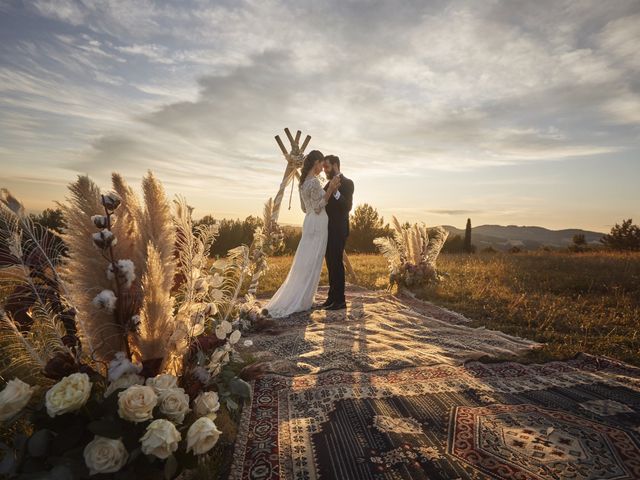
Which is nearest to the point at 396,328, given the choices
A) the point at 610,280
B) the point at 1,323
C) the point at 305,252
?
the point at 305,252

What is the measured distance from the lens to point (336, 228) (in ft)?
22.5

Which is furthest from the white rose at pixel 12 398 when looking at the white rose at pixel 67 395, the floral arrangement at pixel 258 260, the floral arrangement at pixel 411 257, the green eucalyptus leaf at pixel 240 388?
the floral arrangement at pixel 411 257

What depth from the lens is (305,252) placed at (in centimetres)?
676

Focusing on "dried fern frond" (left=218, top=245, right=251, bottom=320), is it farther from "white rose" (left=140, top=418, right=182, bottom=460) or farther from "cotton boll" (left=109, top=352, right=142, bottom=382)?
"white rose" (left=140, top=418, right=182, bottom=460)

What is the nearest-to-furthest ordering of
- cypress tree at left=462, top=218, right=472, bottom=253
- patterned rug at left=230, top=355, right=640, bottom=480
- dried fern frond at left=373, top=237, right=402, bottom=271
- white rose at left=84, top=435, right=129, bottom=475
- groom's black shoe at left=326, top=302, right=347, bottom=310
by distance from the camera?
white rose at left=84, top=435, right=129, bottom=475 < patterned rug at left=230, top=355, right=640, bottom=480 < groom's black shoe at left=326, top=302, right=347, bottom=310 < dried fern frond at left=373, top=237, right=402, bottom=271 < cypress tree at left=462, top=218, right=472, bottom=253

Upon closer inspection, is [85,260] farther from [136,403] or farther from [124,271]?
[136,403]

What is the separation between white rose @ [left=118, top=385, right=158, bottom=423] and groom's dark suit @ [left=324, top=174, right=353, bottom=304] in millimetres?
5223

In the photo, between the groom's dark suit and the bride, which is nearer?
the bride

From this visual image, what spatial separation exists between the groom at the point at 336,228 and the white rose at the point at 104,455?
521 centimetres

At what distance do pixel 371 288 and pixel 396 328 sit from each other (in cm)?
348

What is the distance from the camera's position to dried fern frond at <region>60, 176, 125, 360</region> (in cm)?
167

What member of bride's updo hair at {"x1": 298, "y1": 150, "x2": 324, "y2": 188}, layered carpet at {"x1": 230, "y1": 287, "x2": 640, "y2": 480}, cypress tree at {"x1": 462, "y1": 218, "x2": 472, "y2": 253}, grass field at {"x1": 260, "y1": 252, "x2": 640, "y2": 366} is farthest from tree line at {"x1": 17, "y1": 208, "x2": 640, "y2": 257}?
layered carpet at {"x1": 230, "y1": 287, "x2": 640, "y2": 480}

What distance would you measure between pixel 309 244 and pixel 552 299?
14.9ft

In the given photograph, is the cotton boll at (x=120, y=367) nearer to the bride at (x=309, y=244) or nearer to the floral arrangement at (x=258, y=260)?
the floral arrangement at (x=258, y=260)
